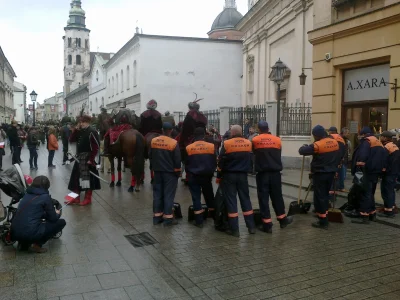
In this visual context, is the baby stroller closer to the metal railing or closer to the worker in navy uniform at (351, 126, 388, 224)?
the worker in navy uniform at (351, 126, 388, 224)

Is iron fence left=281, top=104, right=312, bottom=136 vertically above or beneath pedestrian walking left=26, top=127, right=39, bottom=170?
above

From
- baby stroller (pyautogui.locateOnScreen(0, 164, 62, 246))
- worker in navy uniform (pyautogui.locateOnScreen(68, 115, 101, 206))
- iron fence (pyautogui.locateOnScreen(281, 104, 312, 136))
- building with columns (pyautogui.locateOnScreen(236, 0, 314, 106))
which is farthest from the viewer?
building with columns (pyautogui.locateOnScreen(236, 0, 314, 106))

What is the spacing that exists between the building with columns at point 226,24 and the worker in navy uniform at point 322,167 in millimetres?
45715

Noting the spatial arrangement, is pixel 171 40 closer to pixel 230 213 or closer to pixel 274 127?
pixel 274 127

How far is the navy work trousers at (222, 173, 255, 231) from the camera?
6.56 m

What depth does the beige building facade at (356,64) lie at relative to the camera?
1186 cm

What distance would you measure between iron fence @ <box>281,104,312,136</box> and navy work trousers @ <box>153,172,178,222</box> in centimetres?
954

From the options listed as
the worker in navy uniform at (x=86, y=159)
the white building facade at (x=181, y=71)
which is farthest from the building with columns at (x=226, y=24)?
the worker in navy uniform at (x=86, y=159)

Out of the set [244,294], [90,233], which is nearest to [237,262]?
[244,294]

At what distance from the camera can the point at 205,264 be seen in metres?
5.26

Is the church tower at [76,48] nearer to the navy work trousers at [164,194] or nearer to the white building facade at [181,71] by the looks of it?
the white building facade at [181,71]

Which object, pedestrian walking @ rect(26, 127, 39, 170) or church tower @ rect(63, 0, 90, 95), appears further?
church tower @ rect(63, 0, 90, 95)

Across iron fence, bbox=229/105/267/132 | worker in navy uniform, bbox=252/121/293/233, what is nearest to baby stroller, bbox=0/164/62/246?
worker in navy uniform, bbox=252/121/293/233

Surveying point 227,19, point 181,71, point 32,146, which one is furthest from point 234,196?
point 227,19
